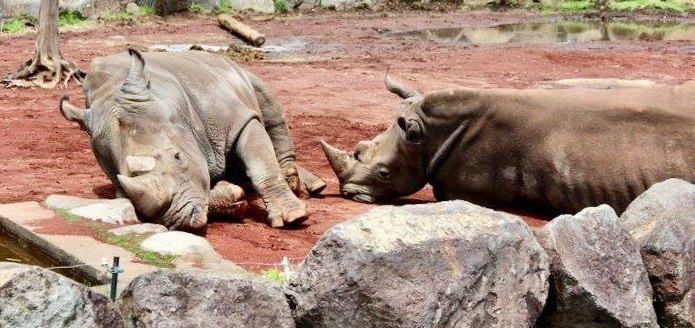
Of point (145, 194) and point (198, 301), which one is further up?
point (198, 301)

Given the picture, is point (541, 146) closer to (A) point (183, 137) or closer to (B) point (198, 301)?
(A) point (183, 137)

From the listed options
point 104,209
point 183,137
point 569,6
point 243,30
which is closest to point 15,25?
point 243,30

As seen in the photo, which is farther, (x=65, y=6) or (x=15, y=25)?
(x=65, y=6)

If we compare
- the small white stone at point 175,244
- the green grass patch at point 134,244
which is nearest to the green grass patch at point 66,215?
the green grass patch at point 134,244

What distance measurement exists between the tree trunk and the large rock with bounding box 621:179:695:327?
10687mm

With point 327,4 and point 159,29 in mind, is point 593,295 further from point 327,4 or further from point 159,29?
point 327,4

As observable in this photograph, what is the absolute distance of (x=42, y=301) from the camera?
4.54m

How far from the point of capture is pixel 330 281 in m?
5.11

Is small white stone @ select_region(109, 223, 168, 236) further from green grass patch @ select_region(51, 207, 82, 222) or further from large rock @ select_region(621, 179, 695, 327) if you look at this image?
large rock @ select_region(621, 179, 695, 327)

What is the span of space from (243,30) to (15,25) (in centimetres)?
411

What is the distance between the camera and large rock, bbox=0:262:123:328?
176 inches

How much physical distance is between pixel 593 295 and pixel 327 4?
24949 mm

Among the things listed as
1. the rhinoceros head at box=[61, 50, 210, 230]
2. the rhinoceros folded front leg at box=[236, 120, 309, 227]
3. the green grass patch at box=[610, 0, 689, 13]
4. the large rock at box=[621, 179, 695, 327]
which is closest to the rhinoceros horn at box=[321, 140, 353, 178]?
the rhinoceros folded front leg at box=[236, 120, 309, 227]

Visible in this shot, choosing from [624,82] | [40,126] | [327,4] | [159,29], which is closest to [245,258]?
[40,126]
